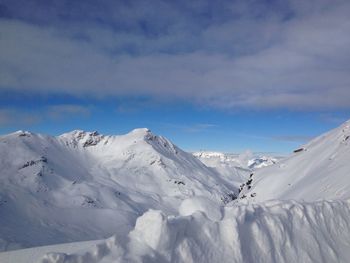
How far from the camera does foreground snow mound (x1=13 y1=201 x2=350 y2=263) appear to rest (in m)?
11.2

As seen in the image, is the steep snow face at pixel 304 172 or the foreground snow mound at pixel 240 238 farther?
the steep snow face at pixel 304 172

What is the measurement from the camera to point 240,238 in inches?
515

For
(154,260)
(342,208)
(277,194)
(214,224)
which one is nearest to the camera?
(154,260)

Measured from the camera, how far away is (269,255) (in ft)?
43.8

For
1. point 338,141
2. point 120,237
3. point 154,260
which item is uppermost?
point 338,141

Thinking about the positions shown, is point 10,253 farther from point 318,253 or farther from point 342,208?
point 342,208

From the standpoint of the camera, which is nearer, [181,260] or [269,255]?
[181,260]

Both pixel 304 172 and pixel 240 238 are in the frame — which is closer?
pixel 240 238

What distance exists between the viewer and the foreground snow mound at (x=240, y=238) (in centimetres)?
1120

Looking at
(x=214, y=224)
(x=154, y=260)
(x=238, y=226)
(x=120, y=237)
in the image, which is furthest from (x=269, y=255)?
(x=120, y=237)

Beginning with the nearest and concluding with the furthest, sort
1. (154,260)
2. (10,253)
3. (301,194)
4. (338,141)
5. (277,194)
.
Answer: (154,260) → (10,253) → (301,194) → (277,194) → (338,141)

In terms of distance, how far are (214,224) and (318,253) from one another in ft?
15.1

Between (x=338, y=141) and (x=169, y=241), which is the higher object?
(x=338, y=141)

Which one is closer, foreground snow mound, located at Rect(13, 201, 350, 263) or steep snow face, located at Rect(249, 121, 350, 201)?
foreground snow mound, located at Rect(13, 201, 350, 263)
